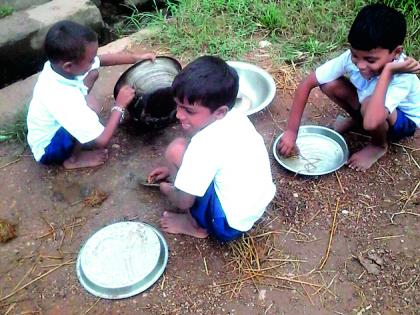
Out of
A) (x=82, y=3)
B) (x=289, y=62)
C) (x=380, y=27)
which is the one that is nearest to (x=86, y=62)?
(x=380, y=27)

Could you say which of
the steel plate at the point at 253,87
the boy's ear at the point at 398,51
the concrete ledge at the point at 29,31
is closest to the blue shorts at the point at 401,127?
the boy's ear at the point at 398,51

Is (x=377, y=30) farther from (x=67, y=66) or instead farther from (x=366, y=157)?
(x=67, y=66)

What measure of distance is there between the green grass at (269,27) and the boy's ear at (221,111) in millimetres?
1709

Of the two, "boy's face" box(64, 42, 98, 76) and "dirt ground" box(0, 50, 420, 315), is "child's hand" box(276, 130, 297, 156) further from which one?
"boy's face" box(64, 42, 98, 76)

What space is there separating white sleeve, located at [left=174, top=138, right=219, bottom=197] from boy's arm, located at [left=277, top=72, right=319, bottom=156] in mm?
884

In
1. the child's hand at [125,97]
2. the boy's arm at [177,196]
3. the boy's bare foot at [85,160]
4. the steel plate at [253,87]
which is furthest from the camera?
the steel plate at [253,87]

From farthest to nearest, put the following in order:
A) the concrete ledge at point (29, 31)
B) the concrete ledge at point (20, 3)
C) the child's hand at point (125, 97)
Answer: the concrete ledge at point (20, 3), the concrete ledge at point (29, 31), the child's hand at point (125, 97)

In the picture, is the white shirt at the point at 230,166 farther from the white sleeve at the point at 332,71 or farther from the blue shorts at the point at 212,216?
the white sleeve at the point at 332,71

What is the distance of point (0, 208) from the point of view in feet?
8.93

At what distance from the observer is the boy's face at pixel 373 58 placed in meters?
2.44

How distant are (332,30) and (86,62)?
2.14 m

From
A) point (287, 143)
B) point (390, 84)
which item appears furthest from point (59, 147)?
point (390, 84)

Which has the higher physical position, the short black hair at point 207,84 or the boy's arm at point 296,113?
the short black hair at point 207,84

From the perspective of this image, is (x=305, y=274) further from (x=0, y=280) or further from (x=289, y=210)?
(x=0, y=280)
